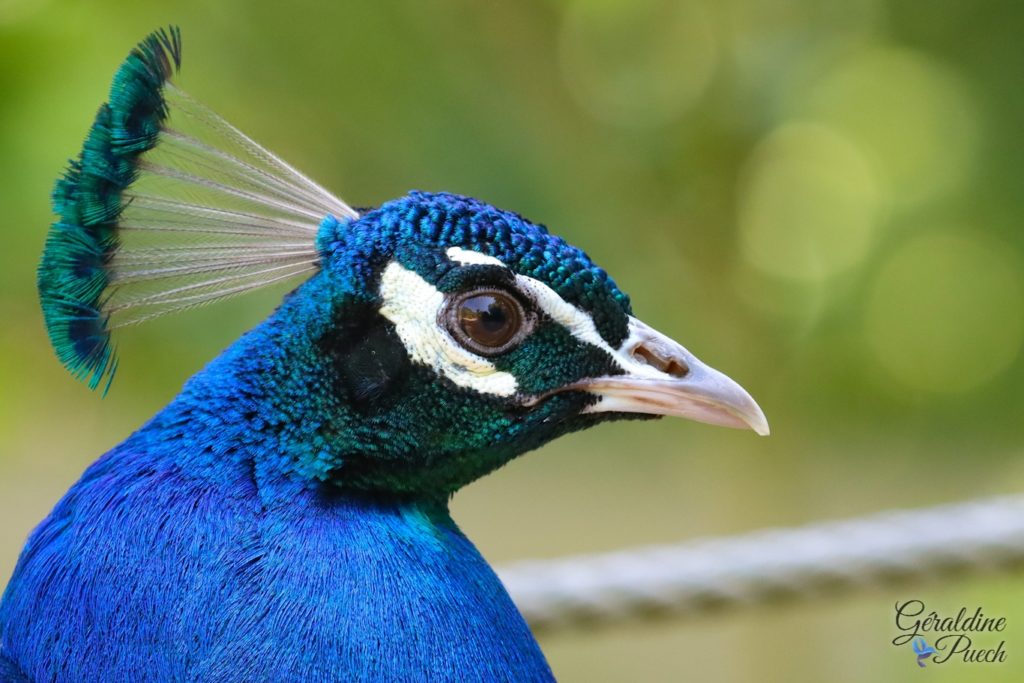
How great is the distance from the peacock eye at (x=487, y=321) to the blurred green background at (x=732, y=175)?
1.06 meters

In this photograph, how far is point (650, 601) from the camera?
5.51 feet

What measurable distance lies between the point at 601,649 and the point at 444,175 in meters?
2.09

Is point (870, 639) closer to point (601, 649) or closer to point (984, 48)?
point (601, 649)

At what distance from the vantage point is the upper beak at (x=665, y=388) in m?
0.96

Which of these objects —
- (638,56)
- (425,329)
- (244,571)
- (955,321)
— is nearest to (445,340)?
(425,329)

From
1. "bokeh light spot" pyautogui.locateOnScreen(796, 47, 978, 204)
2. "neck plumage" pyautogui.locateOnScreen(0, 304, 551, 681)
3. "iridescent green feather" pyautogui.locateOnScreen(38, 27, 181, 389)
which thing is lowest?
"neck plumage" pyautogui.locateOnScreen(0, 304, 551, 681)

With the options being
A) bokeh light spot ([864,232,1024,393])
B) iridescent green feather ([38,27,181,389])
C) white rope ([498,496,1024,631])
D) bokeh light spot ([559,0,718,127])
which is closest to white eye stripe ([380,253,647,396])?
iridescent green feather ([38,27,181,389])

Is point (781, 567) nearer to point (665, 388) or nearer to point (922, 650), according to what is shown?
point (922, 650)

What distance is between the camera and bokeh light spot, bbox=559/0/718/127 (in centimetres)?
216

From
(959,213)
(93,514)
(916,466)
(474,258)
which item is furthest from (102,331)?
(916,466)

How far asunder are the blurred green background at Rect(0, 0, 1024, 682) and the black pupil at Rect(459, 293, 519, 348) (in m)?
1.07

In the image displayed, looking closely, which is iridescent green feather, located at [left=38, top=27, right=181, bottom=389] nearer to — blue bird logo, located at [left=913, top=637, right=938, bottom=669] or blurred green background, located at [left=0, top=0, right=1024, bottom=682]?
blurred green background, located at [left=0, top=0, right=1024, bottom=682]

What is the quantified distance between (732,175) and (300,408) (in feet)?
5.08

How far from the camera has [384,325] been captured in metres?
0.93
